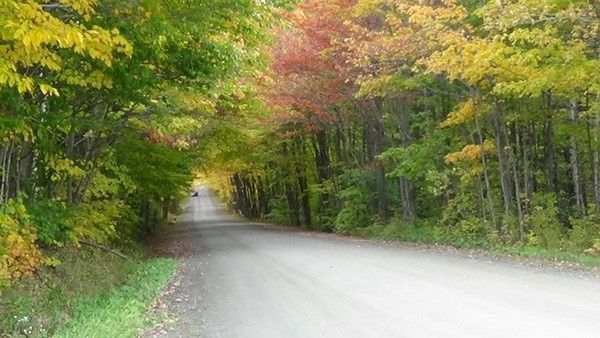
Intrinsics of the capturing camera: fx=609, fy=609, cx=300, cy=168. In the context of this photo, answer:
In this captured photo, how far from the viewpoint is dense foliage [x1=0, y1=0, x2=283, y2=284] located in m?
6.48

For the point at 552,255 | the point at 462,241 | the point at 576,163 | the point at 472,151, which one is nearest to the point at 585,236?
the point at 552,255

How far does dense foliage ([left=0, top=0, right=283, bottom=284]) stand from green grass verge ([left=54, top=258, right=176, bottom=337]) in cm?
128

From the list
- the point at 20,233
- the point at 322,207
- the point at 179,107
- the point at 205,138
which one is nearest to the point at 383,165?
the point at 205,138

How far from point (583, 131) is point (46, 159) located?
15596 millimetres

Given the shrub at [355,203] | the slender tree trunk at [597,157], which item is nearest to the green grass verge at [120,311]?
the slender tree trunk at [597,157]

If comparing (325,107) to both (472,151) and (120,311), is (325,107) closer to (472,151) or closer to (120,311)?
(472,151)

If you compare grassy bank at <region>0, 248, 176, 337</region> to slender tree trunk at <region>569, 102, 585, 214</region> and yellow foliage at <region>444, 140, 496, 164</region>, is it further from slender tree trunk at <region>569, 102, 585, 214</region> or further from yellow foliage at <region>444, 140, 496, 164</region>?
slender tree trunk at <region>569, 102, 585, 214</region>

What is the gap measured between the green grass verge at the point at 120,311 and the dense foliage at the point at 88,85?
128 centimetres

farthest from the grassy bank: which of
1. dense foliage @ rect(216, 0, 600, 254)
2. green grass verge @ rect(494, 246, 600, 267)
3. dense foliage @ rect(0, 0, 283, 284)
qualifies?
green grass verge @ rect(494, 246, 600, 267)

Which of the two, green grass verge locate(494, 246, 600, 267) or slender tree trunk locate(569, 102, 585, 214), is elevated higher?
slender tree trunk locate(569, 102, 585, 214)

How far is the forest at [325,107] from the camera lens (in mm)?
7996

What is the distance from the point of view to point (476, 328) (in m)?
7.44

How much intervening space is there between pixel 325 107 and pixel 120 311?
1687cm

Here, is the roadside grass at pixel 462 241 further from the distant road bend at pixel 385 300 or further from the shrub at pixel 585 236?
the distant road bend at pixel 385 300
